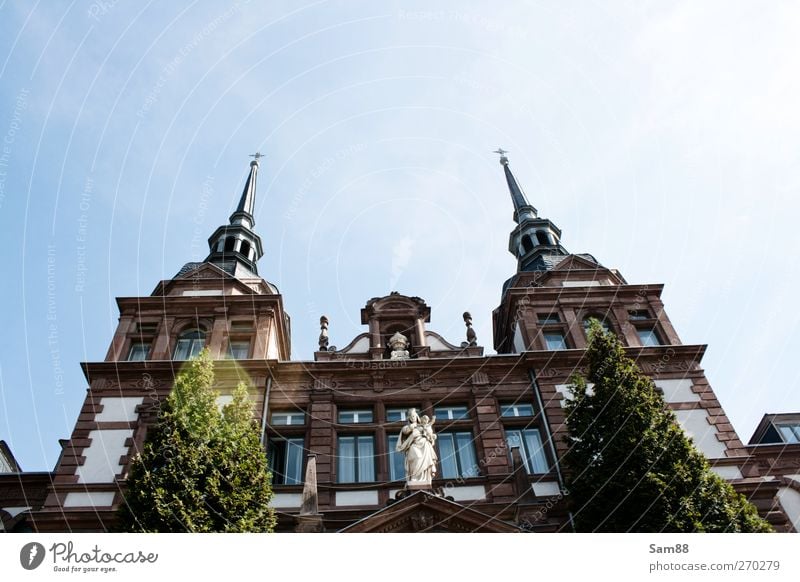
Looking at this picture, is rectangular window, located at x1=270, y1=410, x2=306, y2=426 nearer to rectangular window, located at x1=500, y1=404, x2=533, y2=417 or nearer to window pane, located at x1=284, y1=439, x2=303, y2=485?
window pane, located at x1=284, y1=439, x2=303, y2=485

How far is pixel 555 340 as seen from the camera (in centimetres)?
3036

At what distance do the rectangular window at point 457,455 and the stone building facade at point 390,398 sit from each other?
0.20ft

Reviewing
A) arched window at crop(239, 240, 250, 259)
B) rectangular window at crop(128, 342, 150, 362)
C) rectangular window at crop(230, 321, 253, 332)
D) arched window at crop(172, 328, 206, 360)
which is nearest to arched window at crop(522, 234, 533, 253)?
arched window at crop(239, 240, 250, 259)

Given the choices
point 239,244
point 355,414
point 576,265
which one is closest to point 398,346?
point 355,414

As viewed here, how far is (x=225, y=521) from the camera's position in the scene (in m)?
18.3

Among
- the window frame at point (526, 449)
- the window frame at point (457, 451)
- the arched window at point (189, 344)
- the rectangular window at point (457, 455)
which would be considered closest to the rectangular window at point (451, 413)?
the window frame at point (457, 451)

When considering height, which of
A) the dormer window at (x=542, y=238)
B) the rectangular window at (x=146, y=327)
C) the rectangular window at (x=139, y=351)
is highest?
the dormer window at (x=542, y=238)

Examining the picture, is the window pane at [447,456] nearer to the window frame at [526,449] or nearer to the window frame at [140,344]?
the window frame at [526,449]

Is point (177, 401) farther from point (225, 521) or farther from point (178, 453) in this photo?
point (225, 521)

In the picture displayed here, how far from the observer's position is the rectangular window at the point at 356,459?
2391cm

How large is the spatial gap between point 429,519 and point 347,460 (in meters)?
5.62

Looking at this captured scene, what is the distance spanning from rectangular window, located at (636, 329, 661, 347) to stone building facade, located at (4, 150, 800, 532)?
3.1 inches

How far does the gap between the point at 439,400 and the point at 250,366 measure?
7.93m

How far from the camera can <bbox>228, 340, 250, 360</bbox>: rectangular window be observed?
2886 cm
